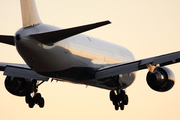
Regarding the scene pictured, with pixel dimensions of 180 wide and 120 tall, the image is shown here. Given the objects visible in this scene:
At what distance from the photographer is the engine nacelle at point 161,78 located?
2134 cm

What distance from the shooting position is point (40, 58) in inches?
747

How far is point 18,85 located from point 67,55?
21.8ft

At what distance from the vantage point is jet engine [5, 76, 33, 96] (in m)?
25.3

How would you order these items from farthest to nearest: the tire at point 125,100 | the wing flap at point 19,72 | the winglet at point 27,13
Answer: the tire at point 125,100 < the wing flap at point 19,72 < the winglet at point 27,13

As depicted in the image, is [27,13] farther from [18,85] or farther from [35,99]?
[35,99]

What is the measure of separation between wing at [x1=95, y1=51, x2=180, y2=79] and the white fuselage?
2.48 ft

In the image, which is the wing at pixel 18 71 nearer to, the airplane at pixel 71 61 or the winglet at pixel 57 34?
the airplane at pixel 71 61

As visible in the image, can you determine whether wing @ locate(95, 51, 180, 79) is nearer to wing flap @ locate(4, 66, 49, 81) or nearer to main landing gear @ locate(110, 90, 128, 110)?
wing flap @ locate(4, 66, 49, 81)

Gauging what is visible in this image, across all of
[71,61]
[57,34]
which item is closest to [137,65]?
[71,61]

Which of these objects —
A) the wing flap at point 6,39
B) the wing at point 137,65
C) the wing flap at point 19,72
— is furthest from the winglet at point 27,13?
the wing at point 137,65

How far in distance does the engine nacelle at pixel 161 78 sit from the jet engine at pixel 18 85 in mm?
8342

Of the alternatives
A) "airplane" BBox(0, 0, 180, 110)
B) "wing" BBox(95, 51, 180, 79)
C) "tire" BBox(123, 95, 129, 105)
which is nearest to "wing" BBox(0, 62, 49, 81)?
"airplane" BBox(0, 0, 180, 110)

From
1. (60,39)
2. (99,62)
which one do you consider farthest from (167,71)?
(60,39)

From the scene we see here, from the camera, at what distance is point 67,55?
2019 cm
